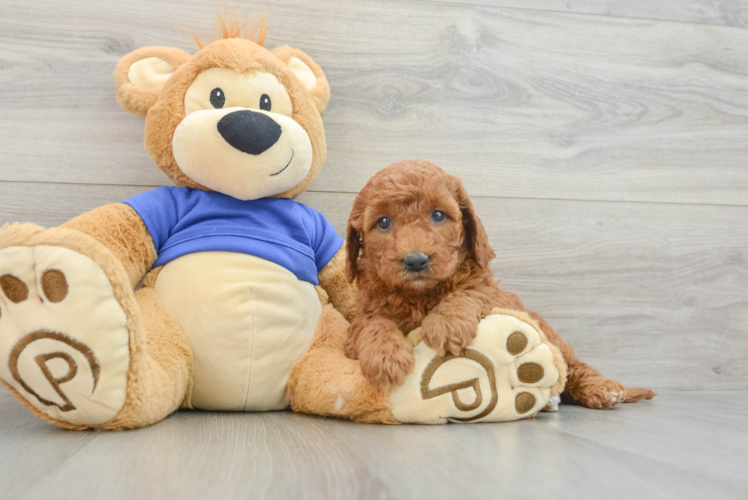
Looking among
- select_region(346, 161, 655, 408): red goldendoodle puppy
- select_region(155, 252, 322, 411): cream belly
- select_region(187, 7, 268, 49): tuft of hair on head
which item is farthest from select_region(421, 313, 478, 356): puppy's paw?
select_region(187, 7, 268, 49): tuft of hair on head

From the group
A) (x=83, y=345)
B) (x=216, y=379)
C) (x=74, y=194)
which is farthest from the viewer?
(x=74, y=194)

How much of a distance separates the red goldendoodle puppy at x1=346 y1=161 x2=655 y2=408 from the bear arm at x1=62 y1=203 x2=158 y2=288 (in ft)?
1.18

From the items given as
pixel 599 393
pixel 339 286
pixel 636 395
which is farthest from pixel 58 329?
pixel 636 395

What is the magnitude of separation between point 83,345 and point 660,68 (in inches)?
56.7

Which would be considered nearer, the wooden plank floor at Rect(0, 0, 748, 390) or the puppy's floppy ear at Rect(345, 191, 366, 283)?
the puppy's floppy ear at Rect(345, 191, 366, 283)

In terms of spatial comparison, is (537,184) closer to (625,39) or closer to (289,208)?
(625,39)

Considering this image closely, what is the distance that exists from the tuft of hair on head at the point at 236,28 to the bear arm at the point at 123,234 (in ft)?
1.31

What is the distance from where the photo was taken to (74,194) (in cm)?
119

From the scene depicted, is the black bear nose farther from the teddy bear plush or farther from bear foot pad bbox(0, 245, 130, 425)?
bear foot pad bbox(0, 245, 130, 425)

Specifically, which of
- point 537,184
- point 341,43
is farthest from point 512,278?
point 341,43

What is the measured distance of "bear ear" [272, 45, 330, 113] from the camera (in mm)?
1125

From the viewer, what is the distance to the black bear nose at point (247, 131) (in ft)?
3.02

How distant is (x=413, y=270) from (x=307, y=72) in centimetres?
56

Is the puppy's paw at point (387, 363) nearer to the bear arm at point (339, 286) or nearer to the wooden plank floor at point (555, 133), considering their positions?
the bear arm at point (339, 286)
